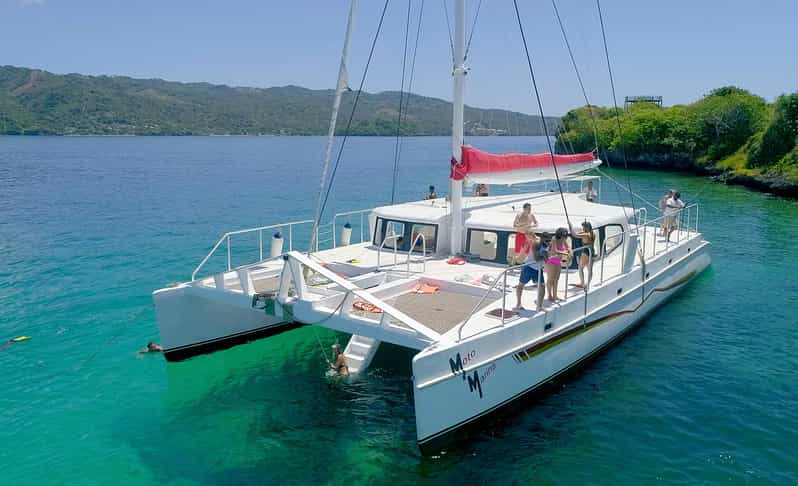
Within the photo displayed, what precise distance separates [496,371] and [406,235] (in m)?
5.72

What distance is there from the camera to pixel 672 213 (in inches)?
683

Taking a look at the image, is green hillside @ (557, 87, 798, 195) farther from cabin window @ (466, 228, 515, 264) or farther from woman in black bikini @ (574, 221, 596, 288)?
woman in black bikini @ (574, 221, 596, 288)

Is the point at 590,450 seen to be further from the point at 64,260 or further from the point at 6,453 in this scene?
the point at 64,260

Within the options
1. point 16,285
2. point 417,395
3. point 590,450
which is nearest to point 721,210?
point 590,450

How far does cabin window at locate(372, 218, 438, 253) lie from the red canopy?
1.60 metres

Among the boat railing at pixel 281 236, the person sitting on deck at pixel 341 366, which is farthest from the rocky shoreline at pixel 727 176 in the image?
the person sitting on deck at pixel 341 366

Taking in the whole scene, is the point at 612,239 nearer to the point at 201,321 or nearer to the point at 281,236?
the point at 281,236

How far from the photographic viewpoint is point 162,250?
A: 24000mm

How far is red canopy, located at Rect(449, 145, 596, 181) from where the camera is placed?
13.1 meters

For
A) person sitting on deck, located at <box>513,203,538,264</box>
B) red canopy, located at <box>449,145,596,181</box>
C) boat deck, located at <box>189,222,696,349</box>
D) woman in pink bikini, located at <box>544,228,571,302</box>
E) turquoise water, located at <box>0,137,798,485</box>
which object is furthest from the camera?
red canopy, located at <box>449,145,596,181</box>

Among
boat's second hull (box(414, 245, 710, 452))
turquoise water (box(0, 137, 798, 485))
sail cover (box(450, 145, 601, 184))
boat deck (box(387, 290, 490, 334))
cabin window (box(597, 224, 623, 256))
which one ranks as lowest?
turquoise water (box(0, 137, 798, 485))

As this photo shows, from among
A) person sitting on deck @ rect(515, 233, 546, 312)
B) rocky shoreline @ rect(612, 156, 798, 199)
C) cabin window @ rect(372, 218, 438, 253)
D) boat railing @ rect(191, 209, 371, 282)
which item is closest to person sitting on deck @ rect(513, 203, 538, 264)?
person sitting on deck @ rect(515, 233, 546, 312)

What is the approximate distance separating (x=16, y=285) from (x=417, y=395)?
52.4 ft

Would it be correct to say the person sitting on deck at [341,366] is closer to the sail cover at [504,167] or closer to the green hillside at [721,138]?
the sail cover at [504,167]
